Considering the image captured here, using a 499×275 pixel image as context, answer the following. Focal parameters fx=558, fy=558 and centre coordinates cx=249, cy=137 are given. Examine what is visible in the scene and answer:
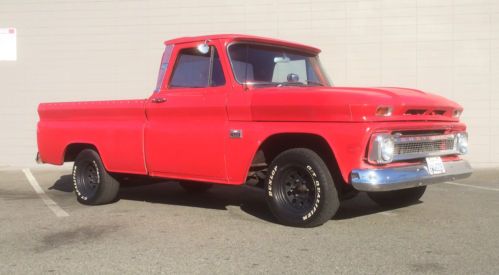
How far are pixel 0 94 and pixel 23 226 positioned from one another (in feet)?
26.0

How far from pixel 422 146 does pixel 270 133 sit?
1.47 m

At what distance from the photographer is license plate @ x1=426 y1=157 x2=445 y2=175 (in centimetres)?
531

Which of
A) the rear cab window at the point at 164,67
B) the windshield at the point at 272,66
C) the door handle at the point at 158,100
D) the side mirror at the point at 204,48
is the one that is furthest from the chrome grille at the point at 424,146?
the rear cab window at the point at 164,67

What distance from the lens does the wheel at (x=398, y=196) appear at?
6.53 metres

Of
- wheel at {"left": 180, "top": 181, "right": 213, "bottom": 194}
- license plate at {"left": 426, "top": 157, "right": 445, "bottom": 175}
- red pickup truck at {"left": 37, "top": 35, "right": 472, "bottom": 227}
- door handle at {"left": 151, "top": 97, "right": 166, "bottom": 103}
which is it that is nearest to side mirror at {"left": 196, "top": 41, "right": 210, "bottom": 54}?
red pickup truck at {"left": 37, "top": 35, "right": 472, "bottom": 227}

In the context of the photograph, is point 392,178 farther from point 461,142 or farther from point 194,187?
point 194,187

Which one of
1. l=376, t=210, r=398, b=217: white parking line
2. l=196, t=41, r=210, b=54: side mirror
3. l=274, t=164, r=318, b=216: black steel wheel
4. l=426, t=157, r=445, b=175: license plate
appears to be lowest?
l=376, t=210, r=398, b=217: white parking line

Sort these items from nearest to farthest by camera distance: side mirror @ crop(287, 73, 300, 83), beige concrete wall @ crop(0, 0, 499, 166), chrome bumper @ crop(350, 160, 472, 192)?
chrome bumper @ crop(350, 160, 472, 192), side mirror @ crop(287, 73, 300, 83), beige concrete wall @ crop(0, 0, 499, 166)

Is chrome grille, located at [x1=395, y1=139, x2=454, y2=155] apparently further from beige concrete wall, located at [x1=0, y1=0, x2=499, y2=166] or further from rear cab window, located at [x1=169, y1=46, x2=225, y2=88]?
beige concrete wall, located at [x1=0, y1=0, x2=499, y2=166]

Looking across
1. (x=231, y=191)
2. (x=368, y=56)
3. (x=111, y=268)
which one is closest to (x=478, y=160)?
(x=368, y=56)

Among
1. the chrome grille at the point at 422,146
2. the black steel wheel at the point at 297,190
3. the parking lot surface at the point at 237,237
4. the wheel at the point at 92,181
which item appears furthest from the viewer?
the wheel at the point at 92,181

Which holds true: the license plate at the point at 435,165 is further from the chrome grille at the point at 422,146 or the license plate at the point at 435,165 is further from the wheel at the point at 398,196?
the wheel at the point at 398,196

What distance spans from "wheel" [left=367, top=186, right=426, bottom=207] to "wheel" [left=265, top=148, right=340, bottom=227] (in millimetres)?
1506

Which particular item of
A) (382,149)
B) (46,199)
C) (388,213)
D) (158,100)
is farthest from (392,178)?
(46,199)
